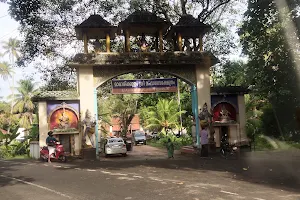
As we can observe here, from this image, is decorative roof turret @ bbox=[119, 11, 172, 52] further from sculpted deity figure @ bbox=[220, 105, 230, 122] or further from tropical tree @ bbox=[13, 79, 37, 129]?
tropical tree @ bbox=[13, 79, 37, 129]

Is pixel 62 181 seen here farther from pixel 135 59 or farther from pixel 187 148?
pixel 187 148

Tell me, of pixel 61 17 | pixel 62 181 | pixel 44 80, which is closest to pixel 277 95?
pixel 62 181

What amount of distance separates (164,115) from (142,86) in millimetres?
15525

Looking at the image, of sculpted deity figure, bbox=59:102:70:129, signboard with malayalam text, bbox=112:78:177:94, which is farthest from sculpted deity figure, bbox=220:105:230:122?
sculpted deity figure, bbox=59:102:70:129

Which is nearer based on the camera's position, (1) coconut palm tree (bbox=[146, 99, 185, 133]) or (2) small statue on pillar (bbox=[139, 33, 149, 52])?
(2) small statue on pillar (bbox=[139, 33, 149, 52])

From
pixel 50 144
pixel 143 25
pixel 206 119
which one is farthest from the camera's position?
pixel 143 25

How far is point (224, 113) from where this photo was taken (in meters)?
18.0

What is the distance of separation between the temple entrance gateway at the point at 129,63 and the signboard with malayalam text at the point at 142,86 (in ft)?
1.59

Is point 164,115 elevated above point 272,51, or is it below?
below

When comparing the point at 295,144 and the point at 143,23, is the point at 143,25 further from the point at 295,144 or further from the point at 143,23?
the point at 295,144

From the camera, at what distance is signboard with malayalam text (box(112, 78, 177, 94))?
17.4m

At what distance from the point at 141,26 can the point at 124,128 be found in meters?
24.1

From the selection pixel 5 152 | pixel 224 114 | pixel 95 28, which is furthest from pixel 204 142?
pixel 5 152

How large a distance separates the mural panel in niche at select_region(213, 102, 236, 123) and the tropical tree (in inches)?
1139
